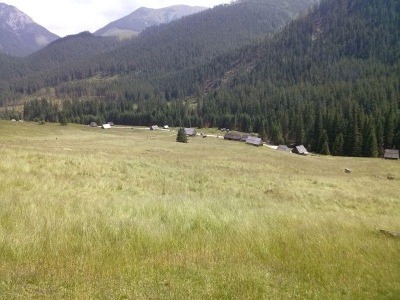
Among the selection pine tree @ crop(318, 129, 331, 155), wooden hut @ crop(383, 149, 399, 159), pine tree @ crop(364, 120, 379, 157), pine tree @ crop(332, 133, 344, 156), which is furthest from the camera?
pine tree @ crop(318, 129, 331, 155)

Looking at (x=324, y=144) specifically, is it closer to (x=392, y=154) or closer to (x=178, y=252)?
(x=392, y=154)

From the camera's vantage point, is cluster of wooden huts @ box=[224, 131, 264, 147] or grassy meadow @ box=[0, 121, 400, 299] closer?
grassy meadow @ box=[0, 121, 400, 299]

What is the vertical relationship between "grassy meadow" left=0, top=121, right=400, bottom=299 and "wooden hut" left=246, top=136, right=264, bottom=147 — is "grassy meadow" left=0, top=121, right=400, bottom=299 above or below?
above

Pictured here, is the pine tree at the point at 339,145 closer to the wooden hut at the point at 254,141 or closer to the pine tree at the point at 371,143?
the pine tree at the point at 371,143

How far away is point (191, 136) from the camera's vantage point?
120500 millimetres

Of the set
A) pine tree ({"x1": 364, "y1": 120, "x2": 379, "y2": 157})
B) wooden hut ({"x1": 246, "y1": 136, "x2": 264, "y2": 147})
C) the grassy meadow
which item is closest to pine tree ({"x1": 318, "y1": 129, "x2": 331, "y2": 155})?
pine tree ({"x1": 364, "y1": 120, "x2": 379, "y2": 157})

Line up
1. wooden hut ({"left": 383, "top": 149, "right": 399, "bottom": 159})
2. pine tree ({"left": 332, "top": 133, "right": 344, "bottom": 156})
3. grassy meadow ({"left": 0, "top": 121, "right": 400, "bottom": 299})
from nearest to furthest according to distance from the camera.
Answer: grassy meadow ({"left": 0, "top": 121, "right": 400, "bottom": 299}), wooden hut ({"left": 383, "top": 149, "right": 399, "bottom": 159}), pine tree ({"left": 332, "top": 133, "right": 344, "bottom": 156})

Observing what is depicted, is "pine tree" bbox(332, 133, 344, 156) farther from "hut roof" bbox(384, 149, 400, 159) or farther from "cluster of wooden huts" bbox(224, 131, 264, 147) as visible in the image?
"cluster of wooden huts" bbox(224, 131, 264, 147)

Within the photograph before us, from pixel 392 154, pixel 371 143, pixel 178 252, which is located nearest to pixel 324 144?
pixel 371 143

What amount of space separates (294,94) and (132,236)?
171087mm

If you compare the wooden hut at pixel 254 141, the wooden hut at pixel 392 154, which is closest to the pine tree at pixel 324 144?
the wooden hut at pixel 392 154

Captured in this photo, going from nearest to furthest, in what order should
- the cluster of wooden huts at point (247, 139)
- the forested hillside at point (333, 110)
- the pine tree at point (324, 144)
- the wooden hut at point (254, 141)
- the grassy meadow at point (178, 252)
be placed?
the grassy meadow at point (178, 252)
the forested hillside at point (333, 110)
the pine tree at point (324, 144)
the wooden hut at point (254, 141)
the cluster of wooden huts at point (247, 139)

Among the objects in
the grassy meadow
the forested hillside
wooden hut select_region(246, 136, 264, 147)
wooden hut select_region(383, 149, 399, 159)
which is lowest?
wooden hut select_region(383, 149, 399, 159)

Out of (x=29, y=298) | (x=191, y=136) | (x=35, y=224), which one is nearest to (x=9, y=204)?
(x=35, y=224)
